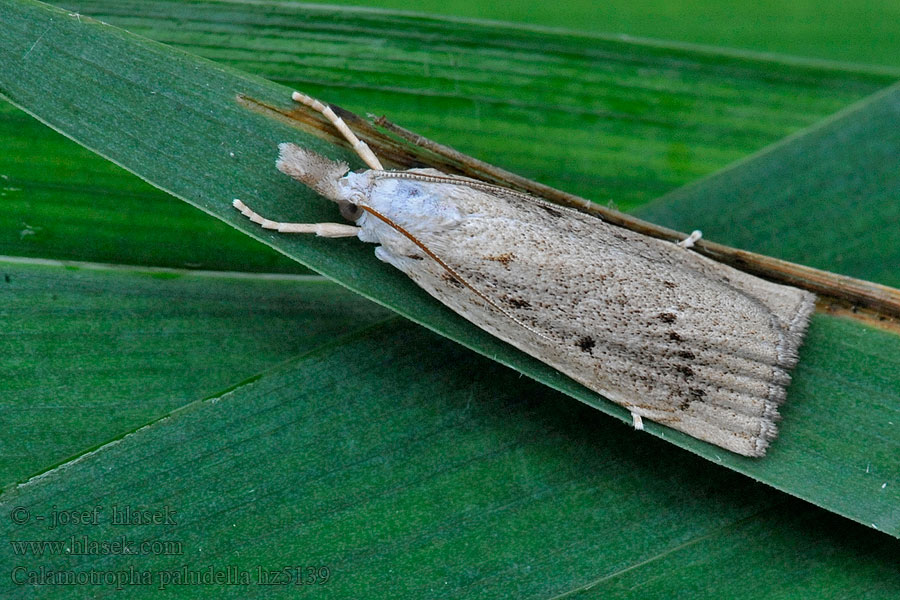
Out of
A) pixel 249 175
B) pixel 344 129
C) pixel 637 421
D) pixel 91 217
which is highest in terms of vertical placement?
pixel 344 129

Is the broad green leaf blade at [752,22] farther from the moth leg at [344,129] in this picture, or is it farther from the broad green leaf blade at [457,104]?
the moth leg at [344,129]

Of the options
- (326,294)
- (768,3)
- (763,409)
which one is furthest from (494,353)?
(768,3)

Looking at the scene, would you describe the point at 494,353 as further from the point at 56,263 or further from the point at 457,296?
the point at 56,263

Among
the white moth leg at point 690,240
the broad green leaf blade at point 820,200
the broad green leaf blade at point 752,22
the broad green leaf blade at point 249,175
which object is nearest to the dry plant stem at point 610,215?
the white moth leg at point 690,240

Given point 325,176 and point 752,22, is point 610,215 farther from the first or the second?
point 752,22

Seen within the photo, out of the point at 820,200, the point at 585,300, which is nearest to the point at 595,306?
the point at 585,300
